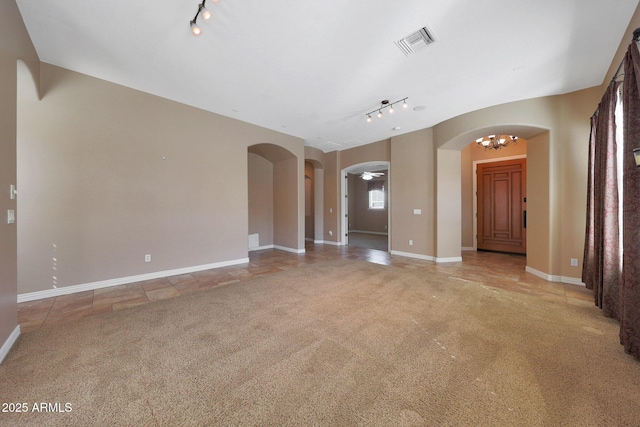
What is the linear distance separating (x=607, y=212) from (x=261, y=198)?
258 inches

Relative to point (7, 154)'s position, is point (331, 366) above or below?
below

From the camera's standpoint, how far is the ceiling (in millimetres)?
2172

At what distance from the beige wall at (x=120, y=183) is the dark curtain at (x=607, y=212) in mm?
5498

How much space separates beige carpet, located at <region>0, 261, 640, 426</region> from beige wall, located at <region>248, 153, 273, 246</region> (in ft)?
13.0

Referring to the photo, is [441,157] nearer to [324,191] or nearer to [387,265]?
[387,265]

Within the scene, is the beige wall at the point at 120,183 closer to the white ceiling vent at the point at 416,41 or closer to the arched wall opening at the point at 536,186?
the white ceiling vent at the point at 416,41

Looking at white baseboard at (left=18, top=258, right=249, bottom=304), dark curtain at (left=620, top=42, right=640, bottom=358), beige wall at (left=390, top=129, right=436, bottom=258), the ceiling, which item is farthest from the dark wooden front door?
white baseboard at (left=18, top=258, right=249, bottom=304)

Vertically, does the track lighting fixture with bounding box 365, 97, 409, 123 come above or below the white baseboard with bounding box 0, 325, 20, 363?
above

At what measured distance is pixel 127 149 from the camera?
3.65 m

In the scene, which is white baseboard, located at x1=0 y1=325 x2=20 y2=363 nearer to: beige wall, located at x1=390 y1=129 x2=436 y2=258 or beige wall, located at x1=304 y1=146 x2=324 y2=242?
beige wall, located at x1=390 y1=129 x2=436 y2=258

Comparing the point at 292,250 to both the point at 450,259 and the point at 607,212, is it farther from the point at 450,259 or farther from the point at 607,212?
the point at 607,212

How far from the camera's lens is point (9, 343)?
1912mm

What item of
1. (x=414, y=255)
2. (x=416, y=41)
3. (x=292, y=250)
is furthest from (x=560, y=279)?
(x=292, y=250)

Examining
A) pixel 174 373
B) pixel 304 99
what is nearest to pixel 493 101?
pixel 304 99
